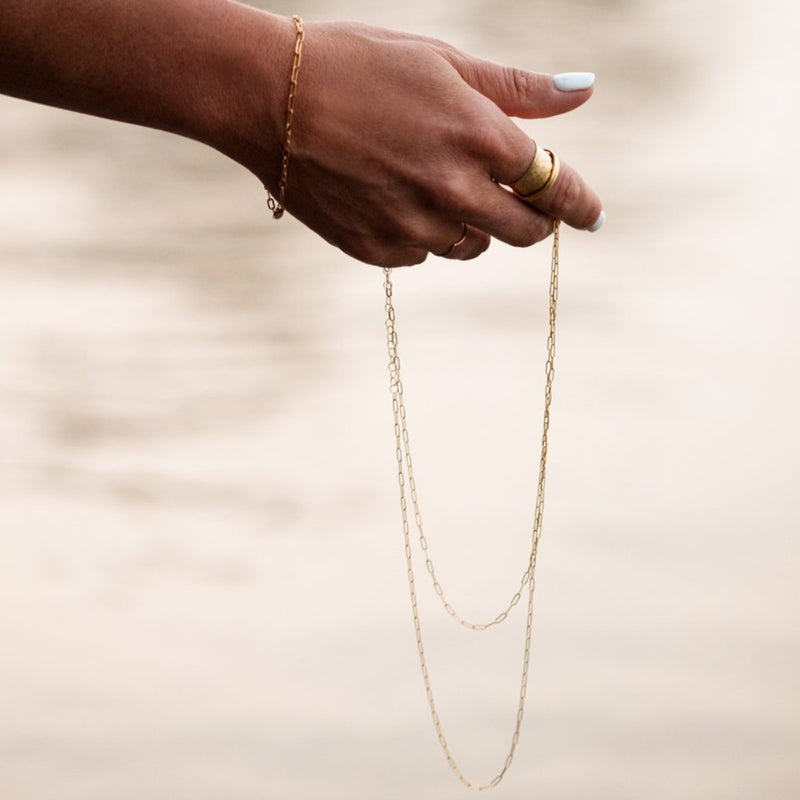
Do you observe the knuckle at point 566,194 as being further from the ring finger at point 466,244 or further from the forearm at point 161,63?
the forearm at point 161,63

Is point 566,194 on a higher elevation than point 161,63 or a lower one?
lower

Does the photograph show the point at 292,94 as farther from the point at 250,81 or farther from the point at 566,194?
the point at 566,194

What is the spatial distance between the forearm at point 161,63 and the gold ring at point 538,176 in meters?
0.15

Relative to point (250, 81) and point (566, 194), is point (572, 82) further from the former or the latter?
point (250, 81)

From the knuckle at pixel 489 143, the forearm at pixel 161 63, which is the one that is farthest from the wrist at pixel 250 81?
the knuckle at pixel 489 143

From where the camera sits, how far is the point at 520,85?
82 cm

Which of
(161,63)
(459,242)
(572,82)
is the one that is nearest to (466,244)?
(459,242)

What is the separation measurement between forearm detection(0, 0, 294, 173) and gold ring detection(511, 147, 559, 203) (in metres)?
0.15

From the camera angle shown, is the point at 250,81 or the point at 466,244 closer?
the point at 250,81

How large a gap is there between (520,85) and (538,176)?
0.21 ft

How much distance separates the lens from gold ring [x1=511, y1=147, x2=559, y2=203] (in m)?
0.78

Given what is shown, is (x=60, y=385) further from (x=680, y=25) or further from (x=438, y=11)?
(x=680, y=25)

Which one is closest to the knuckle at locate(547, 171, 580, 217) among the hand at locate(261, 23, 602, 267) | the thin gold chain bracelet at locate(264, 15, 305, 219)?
the hand at locate(261, 23, 602, 267)

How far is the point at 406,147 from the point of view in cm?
75
